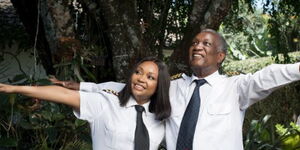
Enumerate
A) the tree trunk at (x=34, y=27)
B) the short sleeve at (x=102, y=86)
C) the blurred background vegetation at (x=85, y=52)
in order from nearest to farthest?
the short sleeve at (x=102, y=86) → the blurred background vegetation at (x=85, y=52) → the tree trunk at (x=34, y=27)

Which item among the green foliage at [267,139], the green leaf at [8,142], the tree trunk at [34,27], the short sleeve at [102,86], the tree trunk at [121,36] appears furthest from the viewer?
the tree trunk at [34,27]

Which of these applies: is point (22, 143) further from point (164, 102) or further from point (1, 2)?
point (1, 2)

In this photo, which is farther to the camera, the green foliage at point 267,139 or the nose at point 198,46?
the green foliage at point 267,139

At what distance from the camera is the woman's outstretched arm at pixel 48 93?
98.8 inches

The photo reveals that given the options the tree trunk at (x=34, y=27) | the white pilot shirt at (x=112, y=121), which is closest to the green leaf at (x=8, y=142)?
the white pilot shirt at (x=112, y=121)

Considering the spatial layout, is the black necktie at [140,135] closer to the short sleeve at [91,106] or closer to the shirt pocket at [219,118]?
the short sleeve at [91,106]

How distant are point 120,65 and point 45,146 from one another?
3.09ft

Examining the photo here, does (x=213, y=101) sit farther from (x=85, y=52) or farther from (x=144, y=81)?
(x=85, y=52)

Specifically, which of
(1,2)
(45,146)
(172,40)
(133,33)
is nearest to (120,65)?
(133,33)

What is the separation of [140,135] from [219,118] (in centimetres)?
46

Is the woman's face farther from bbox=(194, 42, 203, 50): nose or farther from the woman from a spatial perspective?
bbox=(194, 42, 203, 50): nose

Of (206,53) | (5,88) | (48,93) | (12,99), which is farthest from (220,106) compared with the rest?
(12,99)

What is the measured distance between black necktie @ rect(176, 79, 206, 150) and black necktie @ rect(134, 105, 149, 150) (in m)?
0.19

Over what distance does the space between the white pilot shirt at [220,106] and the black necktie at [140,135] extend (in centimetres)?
17
